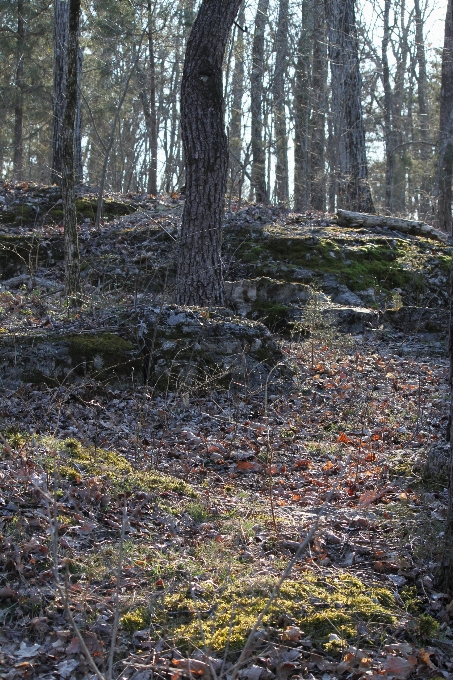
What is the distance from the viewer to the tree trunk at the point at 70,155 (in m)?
8.48

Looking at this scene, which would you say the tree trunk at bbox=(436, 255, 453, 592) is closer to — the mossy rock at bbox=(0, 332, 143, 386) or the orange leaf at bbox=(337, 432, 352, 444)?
the orange leaf at bbox=(337, 432, 352, 444)

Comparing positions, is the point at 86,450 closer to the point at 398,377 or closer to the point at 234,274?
the point at 398,377

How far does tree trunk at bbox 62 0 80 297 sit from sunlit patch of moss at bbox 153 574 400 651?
593 cm

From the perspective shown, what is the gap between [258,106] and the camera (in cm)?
1998

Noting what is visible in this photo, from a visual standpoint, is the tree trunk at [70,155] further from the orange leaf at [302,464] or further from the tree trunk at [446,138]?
the tree trunk at [446,138]

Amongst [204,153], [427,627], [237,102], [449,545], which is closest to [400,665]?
[427,627]

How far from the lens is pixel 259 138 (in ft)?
63.2

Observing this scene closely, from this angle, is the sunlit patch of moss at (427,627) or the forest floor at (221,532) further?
the sunlit patch of moss at (427,627)

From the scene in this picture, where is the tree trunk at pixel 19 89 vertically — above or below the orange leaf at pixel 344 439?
above

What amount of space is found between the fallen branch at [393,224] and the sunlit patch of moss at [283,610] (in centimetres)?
986

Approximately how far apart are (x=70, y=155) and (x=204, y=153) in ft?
6.25

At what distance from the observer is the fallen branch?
1217 centimetres

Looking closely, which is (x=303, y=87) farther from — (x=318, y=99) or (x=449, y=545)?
(x=449, y=545)

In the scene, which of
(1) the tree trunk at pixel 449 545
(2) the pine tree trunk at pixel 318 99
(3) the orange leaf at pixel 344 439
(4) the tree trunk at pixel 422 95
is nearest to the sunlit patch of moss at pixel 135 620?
(1) the tree trunk at pixel 449 545
